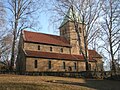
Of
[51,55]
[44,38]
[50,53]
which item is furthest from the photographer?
[44,38]

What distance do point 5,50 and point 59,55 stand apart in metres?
16.0

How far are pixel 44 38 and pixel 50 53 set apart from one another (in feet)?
13.6

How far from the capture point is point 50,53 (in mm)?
43312

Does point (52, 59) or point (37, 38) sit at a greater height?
point (37, 38)

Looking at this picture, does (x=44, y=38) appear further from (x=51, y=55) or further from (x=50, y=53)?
(x=51, y=55)

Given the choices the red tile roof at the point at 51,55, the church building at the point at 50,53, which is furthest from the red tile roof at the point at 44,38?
the red tile roof at the point at 51,55

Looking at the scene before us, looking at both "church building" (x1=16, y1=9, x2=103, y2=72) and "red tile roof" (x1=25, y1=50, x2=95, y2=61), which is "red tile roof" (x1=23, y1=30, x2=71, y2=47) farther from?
"red tile roof" (x1=25, y1=50, x2=95, y2=61)

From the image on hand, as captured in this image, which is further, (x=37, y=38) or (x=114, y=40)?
(x=37, y=38)

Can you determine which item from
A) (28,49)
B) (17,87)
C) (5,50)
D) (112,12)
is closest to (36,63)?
(28,49)

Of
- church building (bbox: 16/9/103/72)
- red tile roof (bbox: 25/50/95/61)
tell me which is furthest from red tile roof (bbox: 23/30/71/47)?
red tile roof (bbox: 25/50/95/61)

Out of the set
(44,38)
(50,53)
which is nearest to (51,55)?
(50,53)

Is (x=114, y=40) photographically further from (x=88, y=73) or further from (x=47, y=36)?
(x=47, y=36)

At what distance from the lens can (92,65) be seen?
49.3 m

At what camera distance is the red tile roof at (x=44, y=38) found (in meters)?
42.1
